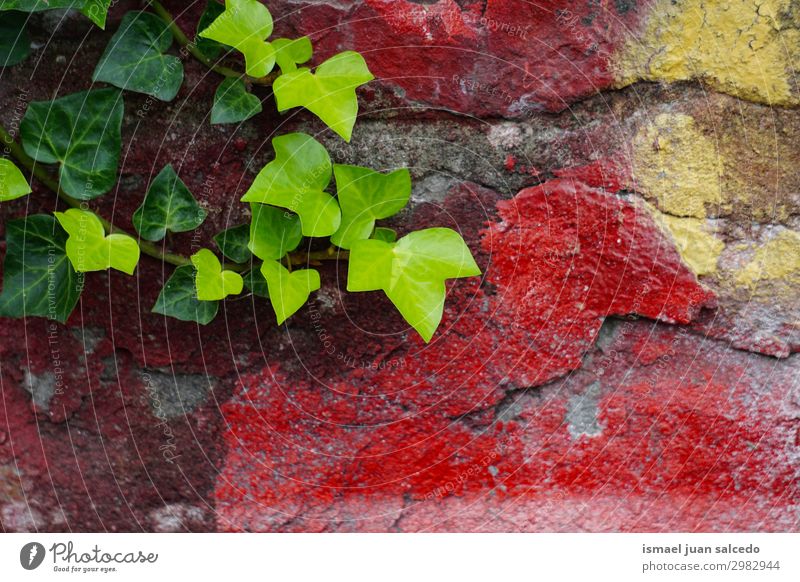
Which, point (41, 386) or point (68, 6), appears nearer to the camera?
point (68, 6)

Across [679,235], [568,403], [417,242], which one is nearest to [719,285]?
[679,235]

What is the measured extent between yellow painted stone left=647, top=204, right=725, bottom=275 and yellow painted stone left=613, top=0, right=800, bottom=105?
120mm

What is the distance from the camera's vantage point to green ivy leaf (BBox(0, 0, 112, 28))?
546 mm

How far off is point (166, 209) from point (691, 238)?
0.47 meters

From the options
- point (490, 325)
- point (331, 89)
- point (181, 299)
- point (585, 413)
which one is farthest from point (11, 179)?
point (585, 413)

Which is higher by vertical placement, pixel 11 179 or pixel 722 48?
pixel 722 48

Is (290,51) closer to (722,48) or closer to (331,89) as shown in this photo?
(331,89)

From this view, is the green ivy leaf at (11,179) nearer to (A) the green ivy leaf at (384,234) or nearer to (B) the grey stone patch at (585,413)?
(A) the green ivy leaf at (384,234)

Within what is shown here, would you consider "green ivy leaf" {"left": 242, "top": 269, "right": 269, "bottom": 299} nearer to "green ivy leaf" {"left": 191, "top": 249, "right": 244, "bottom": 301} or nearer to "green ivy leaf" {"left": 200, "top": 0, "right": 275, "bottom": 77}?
"green ivy leaf" {"left": 191, "top": 249, "right": 244, "bottom": 301}

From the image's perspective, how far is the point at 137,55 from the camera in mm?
577

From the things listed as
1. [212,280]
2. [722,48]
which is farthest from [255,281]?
[722,48]
